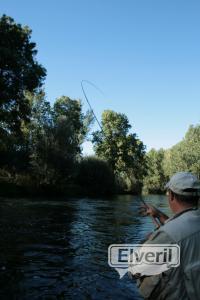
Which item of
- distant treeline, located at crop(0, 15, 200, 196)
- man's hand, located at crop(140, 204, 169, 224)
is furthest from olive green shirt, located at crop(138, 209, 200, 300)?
distant treeline, located at crop(0, 15, 200, 196)

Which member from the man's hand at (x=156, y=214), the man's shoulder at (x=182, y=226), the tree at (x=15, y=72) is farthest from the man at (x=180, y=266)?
the tree at (x=15, y=72)

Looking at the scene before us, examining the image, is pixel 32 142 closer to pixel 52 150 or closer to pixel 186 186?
pixel 52 150

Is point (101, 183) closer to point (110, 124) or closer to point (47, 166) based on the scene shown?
point (47, 166)

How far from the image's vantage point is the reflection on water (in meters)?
8.71

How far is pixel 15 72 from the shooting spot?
129 feet

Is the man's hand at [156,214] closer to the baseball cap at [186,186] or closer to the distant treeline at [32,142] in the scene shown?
the baseball cap at [186,186]

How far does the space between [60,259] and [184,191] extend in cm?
872

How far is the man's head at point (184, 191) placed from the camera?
341 cm

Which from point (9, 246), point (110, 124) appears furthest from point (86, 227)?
point (110, 124)

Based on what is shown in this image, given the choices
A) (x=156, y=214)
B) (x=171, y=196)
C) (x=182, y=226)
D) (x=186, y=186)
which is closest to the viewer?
(x=182, y=226)

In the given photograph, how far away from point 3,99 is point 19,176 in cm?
844

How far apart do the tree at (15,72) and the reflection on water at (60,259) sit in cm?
2158

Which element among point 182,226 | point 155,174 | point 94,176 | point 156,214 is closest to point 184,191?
point 182,226

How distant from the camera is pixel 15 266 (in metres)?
10.4
